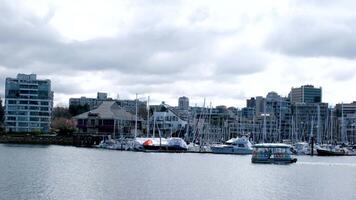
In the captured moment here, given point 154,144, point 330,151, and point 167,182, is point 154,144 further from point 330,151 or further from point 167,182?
point 167,182

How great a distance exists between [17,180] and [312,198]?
27.0m

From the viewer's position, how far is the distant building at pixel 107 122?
183 metres

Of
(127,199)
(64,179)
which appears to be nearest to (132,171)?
(64,179)

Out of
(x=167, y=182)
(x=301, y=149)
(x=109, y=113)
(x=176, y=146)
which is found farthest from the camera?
(x=109, y=113)

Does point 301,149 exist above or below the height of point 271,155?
above

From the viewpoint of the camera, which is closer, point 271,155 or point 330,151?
point 271,155

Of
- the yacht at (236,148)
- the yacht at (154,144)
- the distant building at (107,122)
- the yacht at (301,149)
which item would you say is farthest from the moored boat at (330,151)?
the distant building at (107,122)

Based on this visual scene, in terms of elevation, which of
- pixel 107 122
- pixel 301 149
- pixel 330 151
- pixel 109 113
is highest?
pixel 109 113

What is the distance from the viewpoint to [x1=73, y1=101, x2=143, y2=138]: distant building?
182875mm

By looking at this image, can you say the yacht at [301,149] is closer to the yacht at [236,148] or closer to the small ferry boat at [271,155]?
the yacht at [236,148]

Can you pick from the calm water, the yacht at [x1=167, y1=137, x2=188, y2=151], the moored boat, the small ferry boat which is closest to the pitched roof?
the yacht at [x1=167, y1=137, x2=188, y2=151]

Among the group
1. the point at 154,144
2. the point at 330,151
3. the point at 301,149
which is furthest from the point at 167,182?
the point at 330,151

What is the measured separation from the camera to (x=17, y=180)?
6425 cm

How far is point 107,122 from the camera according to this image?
183875mm
